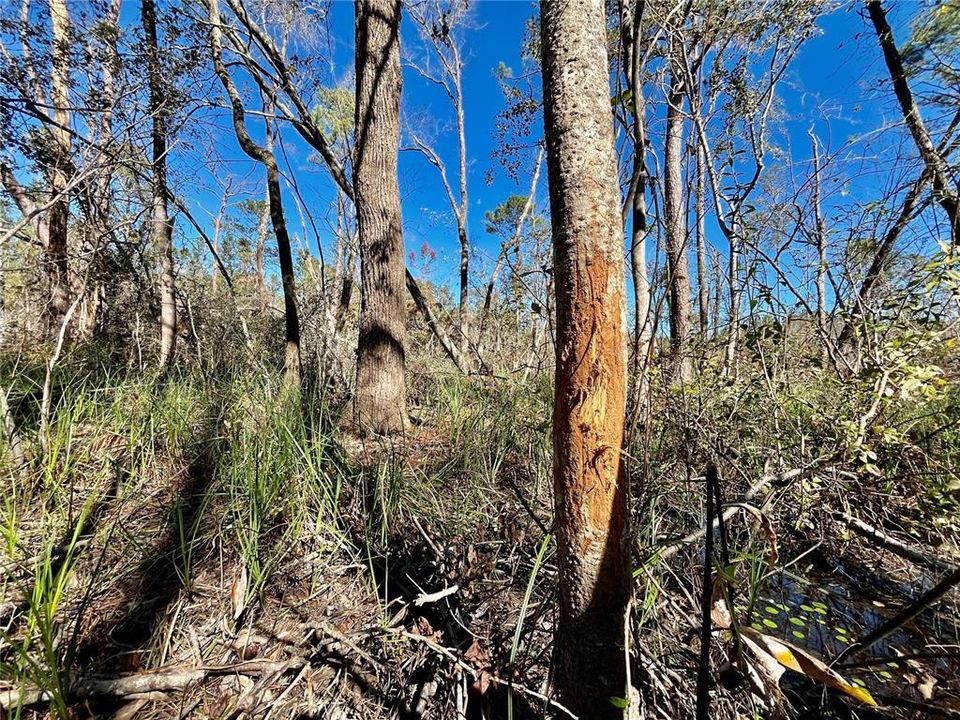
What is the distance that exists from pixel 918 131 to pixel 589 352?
4.55 metres

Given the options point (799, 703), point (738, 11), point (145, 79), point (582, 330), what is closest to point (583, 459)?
point (582, 330)

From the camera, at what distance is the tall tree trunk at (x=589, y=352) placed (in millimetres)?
843

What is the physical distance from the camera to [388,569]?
1.54m

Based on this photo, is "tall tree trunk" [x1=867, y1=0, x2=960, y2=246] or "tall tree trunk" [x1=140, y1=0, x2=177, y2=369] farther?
"tall tree trunk" [x1=140, y1=0, x2=177, y2=369]

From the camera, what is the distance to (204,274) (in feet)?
17.6

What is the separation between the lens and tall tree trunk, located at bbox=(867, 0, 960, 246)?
7.79 feet

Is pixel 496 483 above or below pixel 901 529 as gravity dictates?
above

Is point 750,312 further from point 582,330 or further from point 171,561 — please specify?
point 171,561

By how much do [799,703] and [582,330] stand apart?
1.37 m

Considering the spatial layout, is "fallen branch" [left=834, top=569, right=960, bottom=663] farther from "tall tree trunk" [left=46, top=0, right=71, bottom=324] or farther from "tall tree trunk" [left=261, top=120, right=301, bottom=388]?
"tall tree trunk" [left=46, top=0, right=71, bottom=324]

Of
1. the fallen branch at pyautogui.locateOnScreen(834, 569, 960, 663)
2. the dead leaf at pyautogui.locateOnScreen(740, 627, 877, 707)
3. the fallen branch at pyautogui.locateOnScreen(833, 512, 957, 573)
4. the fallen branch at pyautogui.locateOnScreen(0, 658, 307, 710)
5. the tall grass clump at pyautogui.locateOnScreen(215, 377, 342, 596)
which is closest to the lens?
the fallen branch at pyautogui.locateOnScreen(834, 569, 960, 663)

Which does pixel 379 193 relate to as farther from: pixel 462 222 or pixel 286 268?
pixel 462 222

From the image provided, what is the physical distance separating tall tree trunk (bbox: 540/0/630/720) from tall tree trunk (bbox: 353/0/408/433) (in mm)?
2193

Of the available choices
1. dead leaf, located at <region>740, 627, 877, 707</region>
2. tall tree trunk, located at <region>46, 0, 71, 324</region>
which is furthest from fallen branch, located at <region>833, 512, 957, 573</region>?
tall tree trunk, located at <region>46, 0, 71, 324</region>
